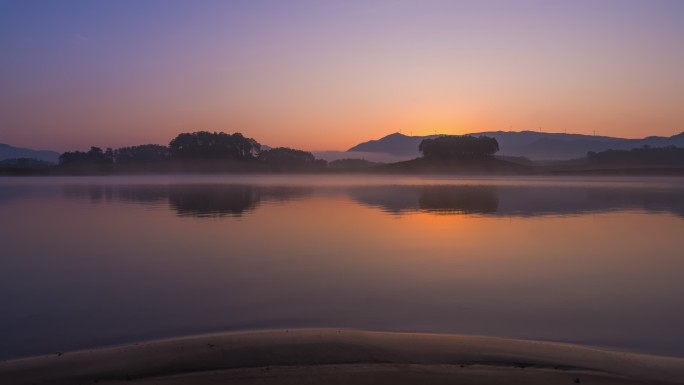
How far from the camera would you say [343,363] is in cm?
622

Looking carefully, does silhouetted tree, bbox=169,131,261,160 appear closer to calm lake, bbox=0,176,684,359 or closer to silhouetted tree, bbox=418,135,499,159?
silhouetted tree, bbox=418,135,499,159

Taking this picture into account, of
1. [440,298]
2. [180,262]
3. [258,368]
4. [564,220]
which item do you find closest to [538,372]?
[258,368]

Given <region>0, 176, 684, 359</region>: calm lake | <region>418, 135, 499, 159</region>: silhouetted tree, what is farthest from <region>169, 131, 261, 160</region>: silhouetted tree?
<region>0, 176, 684, 359</region>: calm lake

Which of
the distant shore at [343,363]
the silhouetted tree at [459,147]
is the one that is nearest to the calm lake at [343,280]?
the distant shore at [343,363]

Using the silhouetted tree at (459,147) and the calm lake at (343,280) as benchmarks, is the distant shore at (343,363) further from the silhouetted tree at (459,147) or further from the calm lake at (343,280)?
the silhouetted tree at (459,147)

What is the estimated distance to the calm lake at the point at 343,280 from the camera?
809 cm

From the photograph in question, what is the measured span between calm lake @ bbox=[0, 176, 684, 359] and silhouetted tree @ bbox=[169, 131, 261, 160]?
172m

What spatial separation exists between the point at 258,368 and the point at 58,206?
99.5ft

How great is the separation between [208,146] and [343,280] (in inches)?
7361

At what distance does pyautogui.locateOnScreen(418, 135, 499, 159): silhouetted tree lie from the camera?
559 feet

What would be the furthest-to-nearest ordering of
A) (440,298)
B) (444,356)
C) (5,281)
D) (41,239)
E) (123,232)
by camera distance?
(123,232) → (41,239) → (5,281) → (440,298) → (444,356)

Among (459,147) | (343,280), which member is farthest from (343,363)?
(459,147)

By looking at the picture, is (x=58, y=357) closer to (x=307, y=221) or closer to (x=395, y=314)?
(x=395, y=314)

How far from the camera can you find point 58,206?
31.9 metres
